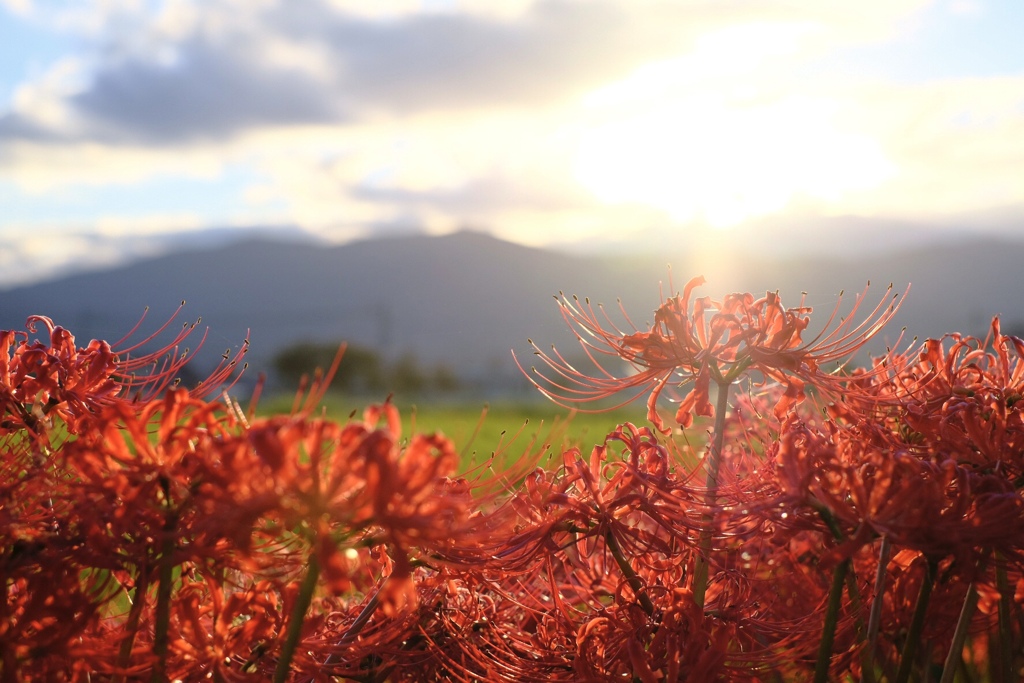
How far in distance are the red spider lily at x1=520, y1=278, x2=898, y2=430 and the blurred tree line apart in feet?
165

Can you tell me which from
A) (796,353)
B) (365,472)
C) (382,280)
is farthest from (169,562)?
(382,280)

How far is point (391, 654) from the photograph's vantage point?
6.93 feet

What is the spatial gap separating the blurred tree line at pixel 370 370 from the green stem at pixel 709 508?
165ft

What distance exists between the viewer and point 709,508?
1.99 m

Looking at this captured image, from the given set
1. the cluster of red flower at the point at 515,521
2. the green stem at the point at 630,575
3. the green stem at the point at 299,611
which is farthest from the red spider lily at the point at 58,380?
the green stem at the point at 630,575

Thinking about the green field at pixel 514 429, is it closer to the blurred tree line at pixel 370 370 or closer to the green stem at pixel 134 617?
the green stem at pixel 134 617

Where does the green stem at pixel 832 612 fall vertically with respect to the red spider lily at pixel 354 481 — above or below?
below

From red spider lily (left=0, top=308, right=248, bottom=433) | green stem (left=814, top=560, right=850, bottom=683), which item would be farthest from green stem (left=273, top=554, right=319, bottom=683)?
green stem (left=814, top=560, right=850, bottom=683)

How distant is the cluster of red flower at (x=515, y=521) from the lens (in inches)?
57.9

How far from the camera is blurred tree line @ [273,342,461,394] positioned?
178 ft

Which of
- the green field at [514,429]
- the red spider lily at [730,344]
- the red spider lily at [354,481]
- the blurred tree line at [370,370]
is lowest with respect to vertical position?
the blurred tree line at [370,370]

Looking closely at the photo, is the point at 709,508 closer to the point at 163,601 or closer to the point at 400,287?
the point at 163,601

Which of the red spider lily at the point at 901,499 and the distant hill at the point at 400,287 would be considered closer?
the red spider lily at the point at 901,499

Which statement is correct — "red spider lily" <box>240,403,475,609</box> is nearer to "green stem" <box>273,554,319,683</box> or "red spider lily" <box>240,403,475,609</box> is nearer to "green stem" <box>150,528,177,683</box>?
"green stem" <box>273,554,319,683</box>
